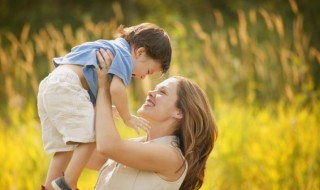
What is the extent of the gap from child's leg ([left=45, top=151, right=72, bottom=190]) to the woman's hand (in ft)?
1.30

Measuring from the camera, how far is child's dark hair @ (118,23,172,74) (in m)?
3.34

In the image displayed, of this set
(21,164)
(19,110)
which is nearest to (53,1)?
(19,110)

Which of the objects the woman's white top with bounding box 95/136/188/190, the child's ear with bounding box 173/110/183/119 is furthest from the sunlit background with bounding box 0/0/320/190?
the child's ear with bounding box 173/110/183/119

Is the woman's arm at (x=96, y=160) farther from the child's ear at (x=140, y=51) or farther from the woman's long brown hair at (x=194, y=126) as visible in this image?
the child's ear at (x=140, y=51)

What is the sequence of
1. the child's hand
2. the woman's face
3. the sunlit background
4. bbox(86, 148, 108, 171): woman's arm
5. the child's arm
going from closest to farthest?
the child's arm
the child's hand
the woman's face
bbox(86, 148, 108, 171): woman's arm
the sunlit background

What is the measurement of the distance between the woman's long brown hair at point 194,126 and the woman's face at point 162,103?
0.03 metres

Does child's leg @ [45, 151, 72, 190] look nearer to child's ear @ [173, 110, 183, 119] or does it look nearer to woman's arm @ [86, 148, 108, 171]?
woman's arm @ [86, 148, 108, 171]

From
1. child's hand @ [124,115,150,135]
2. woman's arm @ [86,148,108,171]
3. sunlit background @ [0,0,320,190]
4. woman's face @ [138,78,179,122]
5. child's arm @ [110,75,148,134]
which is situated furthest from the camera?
sunlit background @ [0,0,320,190]

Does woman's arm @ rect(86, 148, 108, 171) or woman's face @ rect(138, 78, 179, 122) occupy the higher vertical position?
woman's face @ rect(138, 78, 179, 122)

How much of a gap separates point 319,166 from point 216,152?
0.77 metres

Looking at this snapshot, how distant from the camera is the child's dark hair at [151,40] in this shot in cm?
334

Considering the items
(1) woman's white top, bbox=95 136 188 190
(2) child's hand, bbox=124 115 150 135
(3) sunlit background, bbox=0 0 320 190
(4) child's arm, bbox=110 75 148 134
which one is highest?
(4) child's arm, bbox=110 75 148 134

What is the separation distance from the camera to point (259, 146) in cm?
514

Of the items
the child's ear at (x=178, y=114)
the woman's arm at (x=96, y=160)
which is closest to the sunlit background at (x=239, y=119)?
the woman's arm at (x=96, y=160)
